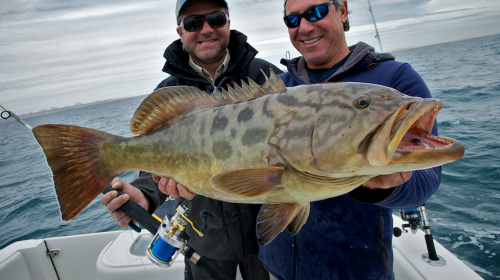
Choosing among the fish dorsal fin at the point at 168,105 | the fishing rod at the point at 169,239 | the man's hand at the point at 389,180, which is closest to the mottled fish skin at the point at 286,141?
the fish dorsal fin at the point at 168,105

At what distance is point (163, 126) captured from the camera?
2482 mm

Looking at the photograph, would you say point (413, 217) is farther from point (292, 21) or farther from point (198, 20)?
point (198, 20)

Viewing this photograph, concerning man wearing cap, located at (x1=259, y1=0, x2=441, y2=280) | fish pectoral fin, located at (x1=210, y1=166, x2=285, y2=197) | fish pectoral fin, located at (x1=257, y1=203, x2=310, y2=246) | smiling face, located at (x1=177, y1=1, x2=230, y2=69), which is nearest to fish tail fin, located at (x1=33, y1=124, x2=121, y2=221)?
fish pectoral fin, located at (x1=210, y1=166, x2=285, y2=197)

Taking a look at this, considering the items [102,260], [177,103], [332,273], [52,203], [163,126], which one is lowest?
[52,203]

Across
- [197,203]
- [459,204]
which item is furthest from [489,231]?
[197,203]

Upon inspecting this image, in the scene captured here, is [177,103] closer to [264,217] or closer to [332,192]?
[264,217]

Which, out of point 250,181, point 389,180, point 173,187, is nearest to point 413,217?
point 389,180

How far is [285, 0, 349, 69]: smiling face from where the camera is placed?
2.71 meters

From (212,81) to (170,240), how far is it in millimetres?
1846

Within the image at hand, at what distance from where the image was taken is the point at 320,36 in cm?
272

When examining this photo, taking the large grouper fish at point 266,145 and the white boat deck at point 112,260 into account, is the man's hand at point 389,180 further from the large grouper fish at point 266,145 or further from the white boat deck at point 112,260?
the white boat deck at point 112,260

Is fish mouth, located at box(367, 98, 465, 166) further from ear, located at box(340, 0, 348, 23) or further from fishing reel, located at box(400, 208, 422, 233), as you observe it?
fishing reel, located at box(400, 208, 422, 233)

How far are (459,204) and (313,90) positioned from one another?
23.5 feet

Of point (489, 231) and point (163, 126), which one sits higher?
point (163, 126)
